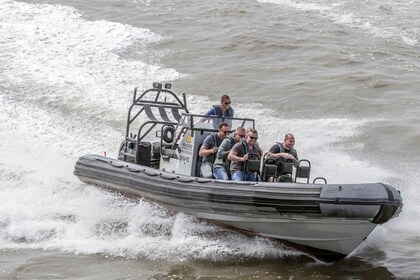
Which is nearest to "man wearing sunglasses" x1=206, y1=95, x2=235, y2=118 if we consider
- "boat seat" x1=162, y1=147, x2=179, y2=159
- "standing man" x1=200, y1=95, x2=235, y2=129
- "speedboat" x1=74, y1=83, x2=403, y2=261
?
"standing man" x1=200, y1=95, x2=235, y2=129

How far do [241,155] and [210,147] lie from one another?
66 cm

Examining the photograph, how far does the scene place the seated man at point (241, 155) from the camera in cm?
895

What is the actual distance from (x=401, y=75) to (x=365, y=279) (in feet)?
31.9

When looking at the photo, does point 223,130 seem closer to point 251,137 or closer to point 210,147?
point 210,147

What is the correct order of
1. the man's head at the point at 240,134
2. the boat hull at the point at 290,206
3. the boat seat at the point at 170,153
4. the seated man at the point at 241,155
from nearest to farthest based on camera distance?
the boat hull at the point at 290,206 < the seated man at the point at 241,155 < the man's head at the point at 240,134 < the boat seat at the point at 170,153

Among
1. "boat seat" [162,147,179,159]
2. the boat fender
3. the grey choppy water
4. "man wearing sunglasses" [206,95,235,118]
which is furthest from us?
the boat fender

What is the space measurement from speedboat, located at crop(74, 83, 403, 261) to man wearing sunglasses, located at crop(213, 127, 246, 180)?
344mm

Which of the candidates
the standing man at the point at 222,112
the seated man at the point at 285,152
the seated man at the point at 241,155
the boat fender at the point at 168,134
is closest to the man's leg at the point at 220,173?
the seated man at the point at 241,155

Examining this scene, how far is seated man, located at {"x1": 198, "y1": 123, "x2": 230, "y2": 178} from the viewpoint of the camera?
9430 millimetres

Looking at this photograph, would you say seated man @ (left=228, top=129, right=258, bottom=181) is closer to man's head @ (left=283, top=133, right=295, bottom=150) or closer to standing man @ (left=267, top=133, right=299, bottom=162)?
standing man @ (left=267, top=133, right=299, bottom=162)

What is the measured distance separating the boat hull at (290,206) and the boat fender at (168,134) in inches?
46.0

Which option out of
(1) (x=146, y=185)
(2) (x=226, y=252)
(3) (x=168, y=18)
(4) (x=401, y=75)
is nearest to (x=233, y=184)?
(2) (x=226, y=252)

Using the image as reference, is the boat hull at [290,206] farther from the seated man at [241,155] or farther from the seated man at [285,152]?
the seated man at [285,152]

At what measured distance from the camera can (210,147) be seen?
950 centimetres
